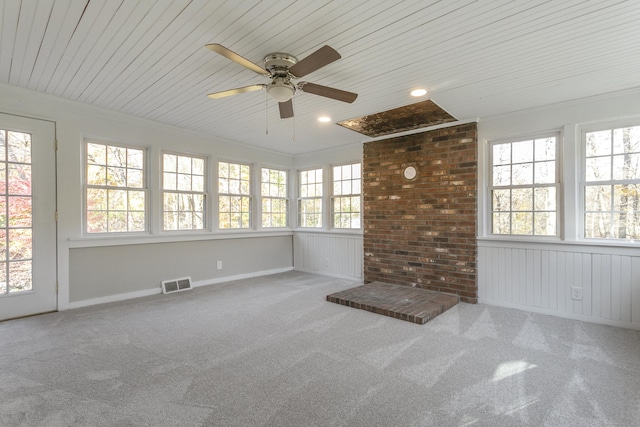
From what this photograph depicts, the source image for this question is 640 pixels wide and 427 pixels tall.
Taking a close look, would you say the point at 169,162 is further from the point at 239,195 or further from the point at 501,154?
the point at 501,154

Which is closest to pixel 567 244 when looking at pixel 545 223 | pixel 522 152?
pixel 545 223

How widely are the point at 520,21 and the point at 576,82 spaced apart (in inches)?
58.5

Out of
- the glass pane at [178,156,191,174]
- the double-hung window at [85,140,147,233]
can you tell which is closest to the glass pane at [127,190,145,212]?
the double-hung window at [85,140,147,233]

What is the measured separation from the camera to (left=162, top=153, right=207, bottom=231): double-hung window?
4.71 metres

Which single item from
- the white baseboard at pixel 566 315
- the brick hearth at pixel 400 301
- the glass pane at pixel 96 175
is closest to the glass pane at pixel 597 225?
the white baseboard at pixel 566 315

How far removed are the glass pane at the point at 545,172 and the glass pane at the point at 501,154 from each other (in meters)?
0.34

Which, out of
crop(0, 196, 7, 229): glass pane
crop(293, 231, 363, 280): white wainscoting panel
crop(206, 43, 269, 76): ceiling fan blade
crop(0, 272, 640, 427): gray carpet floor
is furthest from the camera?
crop(293, 231, 363, 280): white wainscoting panel

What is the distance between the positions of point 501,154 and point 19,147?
230 inches

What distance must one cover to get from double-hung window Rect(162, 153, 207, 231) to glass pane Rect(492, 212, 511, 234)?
4.41 metres

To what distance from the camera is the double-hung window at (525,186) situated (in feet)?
12.3

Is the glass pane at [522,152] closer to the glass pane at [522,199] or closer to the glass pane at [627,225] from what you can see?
the glass pane at [522,199]

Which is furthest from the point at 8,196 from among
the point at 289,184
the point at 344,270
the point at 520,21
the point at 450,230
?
the point at 450,230

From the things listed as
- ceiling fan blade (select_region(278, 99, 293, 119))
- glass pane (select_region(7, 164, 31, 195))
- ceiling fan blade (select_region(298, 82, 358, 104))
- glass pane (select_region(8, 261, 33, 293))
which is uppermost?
ceiling fan blade (select_region(298, 82, 358, 104))

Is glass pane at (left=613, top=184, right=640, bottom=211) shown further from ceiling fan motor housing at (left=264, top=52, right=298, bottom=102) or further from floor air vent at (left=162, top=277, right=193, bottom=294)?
floor air vent at (left=162, top=277, right=193, bottom=294)
